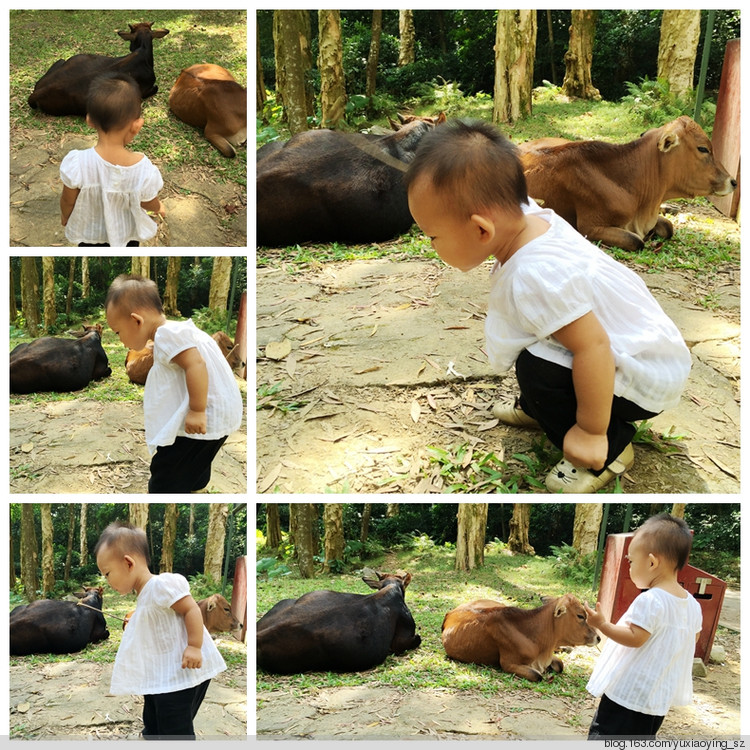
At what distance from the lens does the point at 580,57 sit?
237 inches

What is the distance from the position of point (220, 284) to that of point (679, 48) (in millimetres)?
3798

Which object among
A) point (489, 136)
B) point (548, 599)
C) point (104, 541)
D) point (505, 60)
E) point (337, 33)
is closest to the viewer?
point (489, 136)

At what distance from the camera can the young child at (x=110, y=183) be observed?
3.54 meters

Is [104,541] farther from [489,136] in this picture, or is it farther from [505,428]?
[489,136]

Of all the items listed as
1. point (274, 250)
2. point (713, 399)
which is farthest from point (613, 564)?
point (274, 250)

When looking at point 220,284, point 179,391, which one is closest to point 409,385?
point 179,391

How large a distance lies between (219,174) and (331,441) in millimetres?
1895

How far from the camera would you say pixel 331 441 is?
331 centimetres

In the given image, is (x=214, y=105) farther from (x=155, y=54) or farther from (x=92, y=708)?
(x=92, y=708)

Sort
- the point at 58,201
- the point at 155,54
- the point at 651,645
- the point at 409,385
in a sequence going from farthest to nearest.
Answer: the point at 155,54, the point at 58,201, the point at 409,385, the point at 651,645

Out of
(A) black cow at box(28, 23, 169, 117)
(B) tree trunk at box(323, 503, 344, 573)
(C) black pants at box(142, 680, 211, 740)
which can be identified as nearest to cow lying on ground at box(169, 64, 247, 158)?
(A) black cow at box(28, 23, 169, 117)

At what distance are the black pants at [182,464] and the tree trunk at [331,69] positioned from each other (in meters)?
3.15

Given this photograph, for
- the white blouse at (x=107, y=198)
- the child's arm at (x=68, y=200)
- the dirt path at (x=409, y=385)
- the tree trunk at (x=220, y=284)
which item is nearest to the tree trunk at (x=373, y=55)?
the tree trunk at (x=220, y=284)

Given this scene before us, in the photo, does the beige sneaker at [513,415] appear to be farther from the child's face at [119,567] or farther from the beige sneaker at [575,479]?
the child's face at [119,567]
